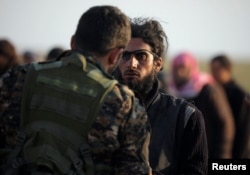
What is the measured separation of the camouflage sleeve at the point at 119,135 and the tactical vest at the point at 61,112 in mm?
39

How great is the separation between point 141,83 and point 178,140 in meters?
0.50

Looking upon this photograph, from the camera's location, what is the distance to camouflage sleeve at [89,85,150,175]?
12.4ft

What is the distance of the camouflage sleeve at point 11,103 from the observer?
3.86 metres

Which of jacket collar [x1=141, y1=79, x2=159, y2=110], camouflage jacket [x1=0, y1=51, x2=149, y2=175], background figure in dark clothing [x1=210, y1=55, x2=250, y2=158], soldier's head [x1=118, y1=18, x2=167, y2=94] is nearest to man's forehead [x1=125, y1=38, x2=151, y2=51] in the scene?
soldier's head [x1=118, y1=18, x2=167, y2=94]

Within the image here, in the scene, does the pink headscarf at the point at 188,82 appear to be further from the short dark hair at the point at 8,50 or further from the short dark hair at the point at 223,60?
the short dark hair at the point at 8,50

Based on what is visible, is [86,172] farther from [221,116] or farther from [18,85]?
[221,116]

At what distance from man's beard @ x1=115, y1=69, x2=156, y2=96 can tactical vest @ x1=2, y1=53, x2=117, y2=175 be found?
119cm

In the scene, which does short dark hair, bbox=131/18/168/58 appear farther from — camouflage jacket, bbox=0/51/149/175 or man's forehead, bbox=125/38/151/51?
camouflage jacket, bbox=0/51/149/175

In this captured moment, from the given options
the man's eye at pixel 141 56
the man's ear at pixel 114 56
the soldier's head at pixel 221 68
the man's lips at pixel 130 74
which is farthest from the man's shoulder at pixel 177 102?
the soldier's head at pixel 221 68

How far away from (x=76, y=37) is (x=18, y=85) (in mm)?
370

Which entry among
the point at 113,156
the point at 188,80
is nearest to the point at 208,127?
the point at 188,80

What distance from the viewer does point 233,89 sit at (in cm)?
980

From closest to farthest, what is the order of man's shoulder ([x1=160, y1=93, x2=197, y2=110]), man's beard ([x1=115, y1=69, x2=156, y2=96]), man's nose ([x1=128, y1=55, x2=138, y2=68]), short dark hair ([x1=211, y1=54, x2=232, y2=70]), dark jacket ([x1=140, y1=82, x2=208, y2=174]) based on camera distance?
dark jacket ([x1=140, y1=82, x2=208, y2=174]), man's shoulder ([x1=160, y1=93, x2=197, y2=110]), man's beard ([x1=115, y1=69, x2=156, y2=96]), man's nose ([x1=128, y1=55, x2=138, y2=68]), short dark hair ([x1=211, y1=54, x2=232, y2=70])

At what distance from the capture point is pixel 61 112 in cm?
382
